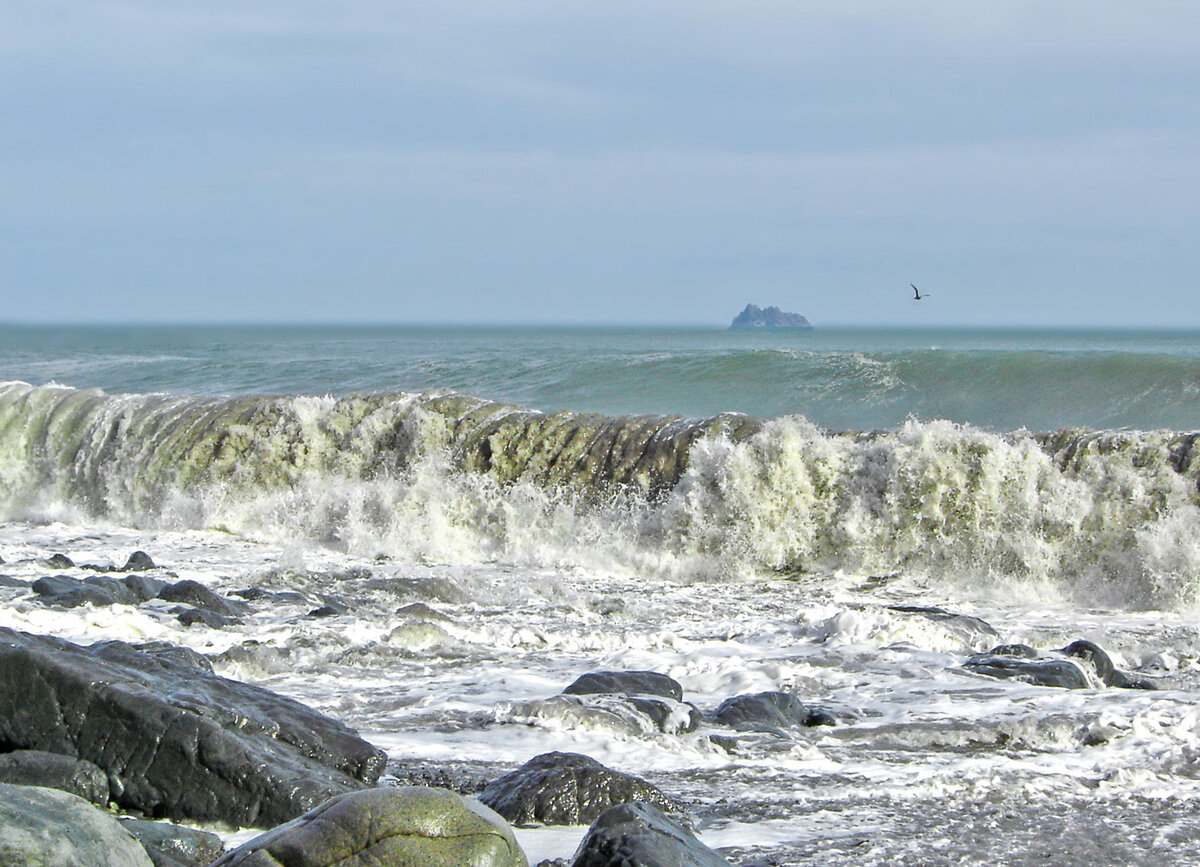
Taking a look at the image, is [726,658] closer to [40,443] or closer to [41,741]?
[41,741]

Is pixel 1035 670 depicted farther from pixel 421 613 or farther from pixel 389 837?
pixel 389 837

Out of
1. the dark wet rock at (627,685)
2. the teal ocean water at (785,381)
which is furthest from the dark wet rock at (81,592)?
the teal ocean water at (785,381)

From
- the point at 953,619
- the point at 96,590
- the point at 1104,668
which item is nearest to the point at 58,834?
the point at 96,590

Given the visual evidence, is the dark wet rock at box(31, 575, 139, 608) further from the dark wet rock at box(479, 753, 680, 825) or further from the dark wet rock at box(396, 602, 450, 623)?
the dark wet rock at box(479, 753, 680, 825)

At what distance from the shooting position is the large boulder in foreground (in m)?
4.49

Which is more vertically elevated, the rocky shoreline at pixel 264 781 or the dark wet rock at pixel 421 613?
the rocky shoreline at pixel 264 781

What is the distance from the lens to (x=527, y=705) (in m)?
6.41

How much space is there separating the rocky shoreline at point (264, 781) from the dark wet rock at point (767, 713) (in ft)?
0.04

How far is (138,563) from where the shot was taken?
35.9 feet

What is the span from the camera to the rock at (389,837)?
11.2 feet

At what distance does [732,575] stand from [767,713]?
5588 mm

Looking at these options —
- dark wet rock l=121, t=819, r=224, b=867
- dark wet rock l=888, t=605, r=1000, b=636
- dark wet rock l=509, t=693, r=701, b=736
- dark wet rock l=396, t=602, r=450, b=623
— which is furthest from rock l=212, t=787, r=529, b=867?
dark wet rock l=888, t=605, r=1000, b=636

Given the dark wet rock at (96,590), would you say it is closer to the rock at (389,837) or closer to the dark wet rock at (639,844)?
the rock at (389,837)

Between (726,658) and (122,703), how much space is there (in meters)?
4.35
